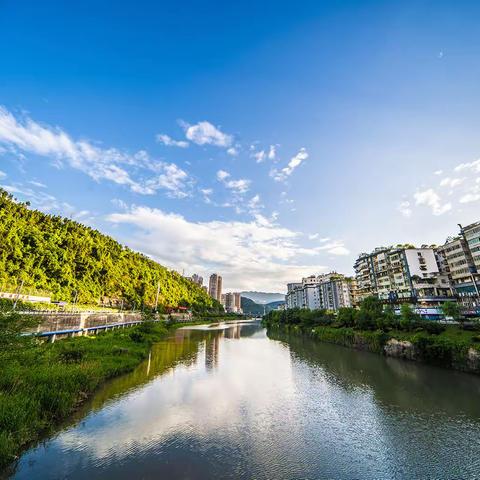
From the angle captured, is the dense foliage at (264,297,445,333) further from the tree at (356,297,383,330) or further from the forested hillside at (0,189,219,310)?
the forested hillside at (0,189,219,310)

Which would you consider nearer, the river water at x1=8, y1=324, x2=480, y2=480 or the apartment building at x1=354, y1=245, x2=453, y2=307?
the river water at x1=8, y1=324, x2=480, y2=480

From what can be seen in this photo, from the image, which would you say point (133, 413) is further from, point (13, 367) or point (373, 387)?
point (373, 387)

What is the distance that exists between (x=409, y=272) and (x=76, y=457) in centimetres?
7571

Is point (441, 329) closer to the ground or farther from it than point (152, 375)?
farther from it

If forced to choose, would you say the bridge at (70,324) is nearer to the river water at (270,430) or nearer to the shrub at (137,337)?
the shrub at (137,337)

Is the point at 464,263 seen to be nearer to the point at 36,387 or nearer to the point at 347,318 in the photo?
the point at 347,318

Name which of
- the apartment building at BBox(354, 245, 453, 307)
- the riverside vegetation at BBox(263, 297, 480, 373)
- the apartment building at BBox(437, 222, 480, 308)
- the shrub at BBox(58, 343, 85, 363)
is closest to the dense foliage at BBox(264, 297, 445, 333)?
the riverside vegetation at BBox(263, 297, 480, 373)

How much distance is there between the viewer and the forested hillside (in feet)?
211

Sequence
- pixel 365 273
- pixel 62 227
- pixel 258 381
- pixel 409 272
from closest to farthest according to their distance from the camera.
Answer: pixel 258 381 < pixel 409 272 < pixel 365 273 < pixel 62 227

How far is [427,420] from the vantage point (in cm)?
1527

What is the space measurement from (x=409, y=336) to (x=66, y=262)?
3335 inches

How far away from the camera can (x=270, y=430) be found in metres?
14.0

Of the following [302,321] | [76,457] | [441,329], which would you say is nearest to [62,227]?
[302,321]

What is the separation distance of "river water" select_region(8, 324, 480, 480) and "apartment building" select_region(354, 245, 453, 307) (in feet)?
158
